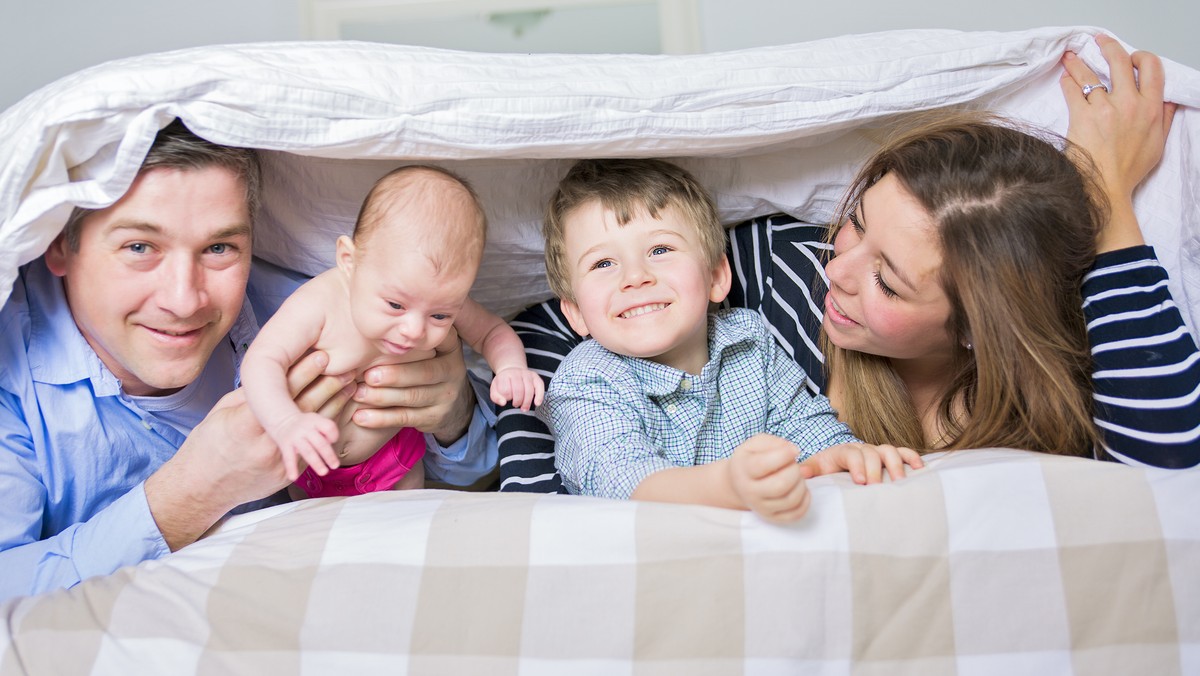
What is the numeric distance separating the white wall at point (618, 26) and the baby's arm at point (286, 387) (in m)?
1.34

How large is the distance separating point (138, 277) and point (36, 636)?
44cm

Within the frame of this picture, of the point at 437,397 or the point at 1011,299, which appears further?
the point at 437,397

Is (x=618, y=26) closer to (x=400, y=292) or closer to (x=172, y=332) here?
(x=400, y=292)

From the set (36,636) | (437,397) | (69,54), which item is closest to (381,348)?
(437,397)

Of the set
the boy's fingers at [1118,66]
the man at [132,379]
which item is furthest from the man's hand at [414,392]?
the boy's fingers at [1118,66]

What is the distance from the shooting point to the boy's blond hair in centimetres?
137

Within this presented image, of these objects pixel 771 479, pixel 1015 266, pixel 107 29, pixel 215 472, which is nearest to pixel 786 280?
pixel 1015 266

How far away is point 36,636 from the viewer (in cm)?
101

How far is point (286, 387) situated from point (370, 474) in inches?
11.0

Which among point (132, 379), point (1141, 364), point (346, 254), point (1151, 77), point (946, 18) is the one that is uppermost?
point (946, 18)

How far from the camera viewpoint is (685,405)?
55.6 inches

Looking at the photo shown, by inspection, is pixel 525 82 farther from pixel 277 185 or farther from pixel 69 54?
pixel 69 54

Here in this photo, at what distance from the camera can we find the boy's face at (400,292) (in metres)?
1.22

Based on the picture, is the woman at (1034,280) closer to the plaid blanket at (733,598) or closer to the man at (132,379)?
the plaid blanket at (733,598)
